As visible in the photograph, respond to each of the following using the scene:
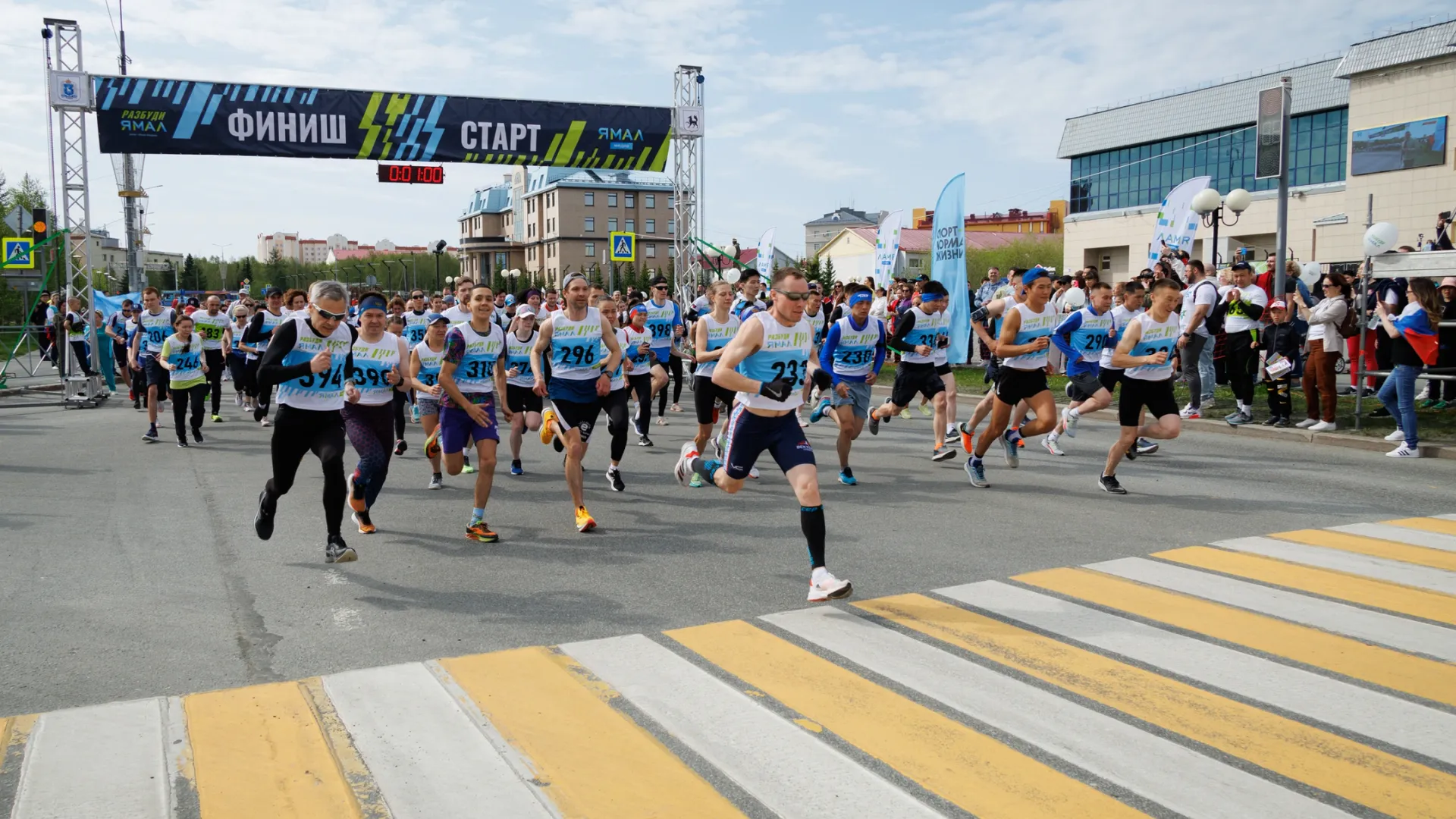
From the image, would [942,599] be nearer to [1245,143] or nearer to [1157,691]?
[1157,691]

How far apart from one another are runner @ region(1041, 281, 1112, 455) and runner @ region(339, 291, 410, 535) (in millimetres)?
6760

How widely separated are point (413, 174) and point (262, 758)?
20.9 metres

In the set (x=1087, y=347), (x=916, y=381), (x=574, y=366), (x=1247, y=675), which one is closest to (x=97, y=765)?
(x=1247, y=675)

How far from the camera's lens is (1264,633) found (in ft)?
18.4

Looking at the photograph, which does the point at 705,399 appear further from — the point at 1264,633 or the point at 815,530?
the point at 1264,633

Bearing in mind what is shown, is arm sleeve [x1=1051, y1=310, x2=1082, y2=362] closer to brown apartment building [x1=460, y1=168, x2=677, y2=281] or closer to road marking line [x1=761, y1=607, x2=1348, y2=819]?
road marking line [x1=761, y1=607, x2=1348, y2=819]

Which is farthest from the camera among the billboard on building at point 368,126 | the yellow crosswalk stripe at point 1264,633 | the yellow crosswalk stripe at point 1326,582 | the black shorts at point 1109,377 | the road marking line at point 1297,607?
the billboard on building at point 368,126

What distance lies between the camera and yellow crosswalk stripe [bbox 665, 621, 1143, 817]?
3.71m

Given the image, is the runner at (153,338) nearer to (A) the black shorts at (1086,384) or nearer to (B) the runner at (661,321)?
(B) the runner at (661,321)

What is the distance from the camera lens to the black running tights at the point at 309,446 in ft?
24.5

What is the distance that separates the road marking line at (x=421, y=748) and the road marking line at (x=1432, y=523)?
738 centimetres

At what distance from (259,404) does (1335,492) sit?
49.1ft

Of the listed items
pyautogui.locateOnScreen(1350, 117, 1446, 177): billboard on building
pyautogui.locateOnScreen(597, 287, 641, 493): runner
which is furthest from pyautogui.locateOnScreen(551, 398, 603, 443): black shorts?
pyautogui.locateOnScreen(1350, 117, 1446, 177): billboard on building

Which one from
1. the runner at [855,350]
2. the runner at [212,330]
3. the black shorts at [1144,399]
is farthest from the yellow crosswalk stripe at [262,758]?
the runner at [212,330]
